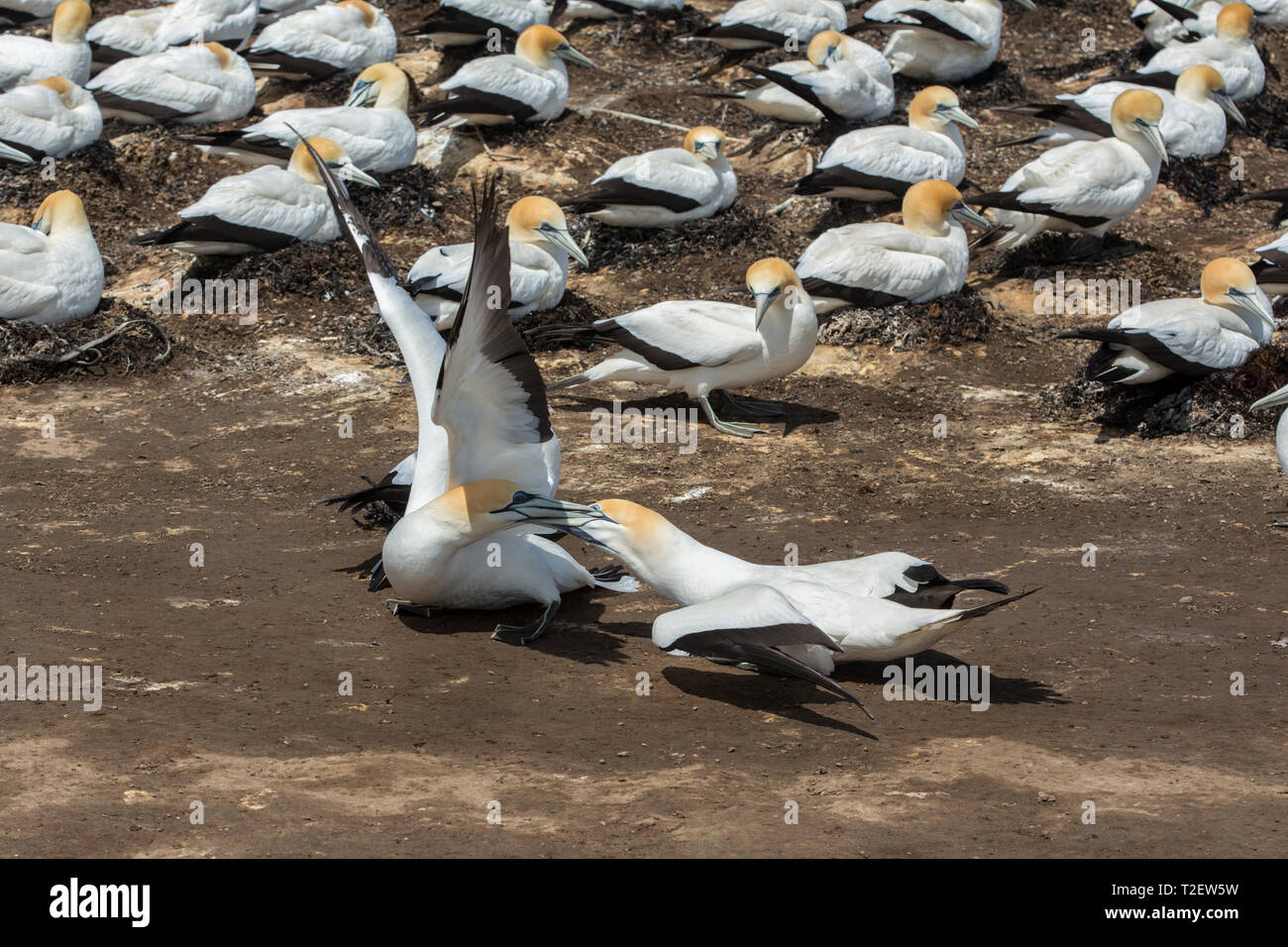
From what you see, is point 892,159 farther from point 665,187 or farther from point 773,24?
point 773,24

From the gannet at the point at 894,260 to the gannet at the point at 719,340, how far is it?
1119 mm

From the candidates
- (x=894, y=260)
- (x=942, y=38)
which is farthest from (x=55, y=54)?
(x=894, y=260)

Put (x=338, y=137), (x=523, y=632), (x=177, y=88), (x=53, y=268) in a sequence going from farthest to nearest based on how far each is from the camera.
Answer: (x=177, y=88)
(x=338, y=137)
(x=53, y=268)
(x=523, y=632)

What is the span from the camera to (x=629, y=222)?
42.3 ft

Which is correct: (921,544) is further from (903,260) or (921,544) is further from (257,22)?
(257,22)

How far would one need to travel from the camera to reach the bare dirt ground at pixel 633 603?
15.6 ft

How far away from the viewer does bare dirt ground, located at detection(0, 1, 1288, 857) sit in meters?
4.76

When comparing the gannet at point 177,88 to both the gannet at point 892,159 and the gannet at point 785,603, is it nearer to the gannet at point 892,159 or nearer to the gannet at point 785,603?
the gannet at point 892,159

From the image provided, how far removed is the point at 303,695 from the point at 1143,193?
8947 millimetres

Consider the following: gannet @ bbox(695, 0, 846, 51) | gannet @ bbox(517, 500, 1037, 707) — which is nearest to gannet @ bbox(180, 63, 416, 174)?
gannet @ bbox(695, 0, 846, 51)

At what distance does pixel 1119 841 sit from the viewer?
450cm

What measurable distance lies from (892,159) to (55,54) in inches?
337

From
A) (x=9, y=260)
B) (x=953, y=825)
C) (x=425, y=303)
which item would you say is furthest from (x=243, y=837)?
(x=9, y=260)

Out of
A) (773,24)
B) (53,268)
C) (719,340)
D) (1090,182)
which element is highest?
(773,24)
